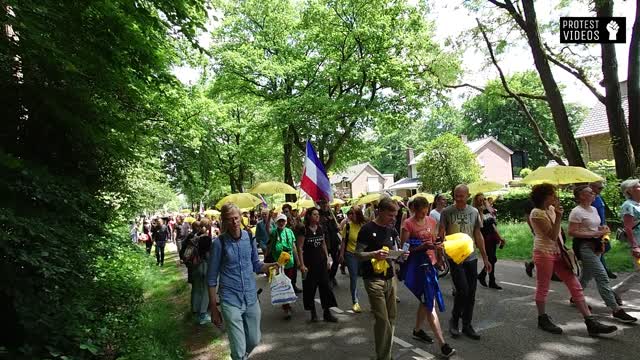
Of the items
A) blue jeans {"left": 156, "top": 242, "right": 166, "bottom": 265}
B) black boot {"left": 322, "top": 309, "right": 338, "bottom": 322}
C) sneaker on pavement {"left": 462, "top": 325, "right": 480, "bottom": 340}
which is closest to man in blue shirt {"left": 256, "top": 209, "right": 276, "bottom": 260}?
black boot {"left": 322, "top": 309, "right": 338, "bottom": 322}

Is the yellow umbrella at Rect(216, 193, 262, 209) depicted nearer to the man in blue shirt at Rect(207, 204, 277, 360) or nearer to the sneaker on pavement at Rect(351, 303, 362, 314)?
the sneaker on pavement at Rect(351, 303, 362, 314)

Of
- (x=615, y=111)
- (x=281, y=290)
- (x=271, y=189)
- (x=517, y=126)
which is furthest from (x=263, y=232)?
(x=517, y=126)

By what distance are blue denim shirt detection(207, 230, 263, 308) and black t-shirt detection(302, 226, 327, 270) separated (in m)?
2.91

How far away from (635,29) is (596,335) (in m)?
10.5

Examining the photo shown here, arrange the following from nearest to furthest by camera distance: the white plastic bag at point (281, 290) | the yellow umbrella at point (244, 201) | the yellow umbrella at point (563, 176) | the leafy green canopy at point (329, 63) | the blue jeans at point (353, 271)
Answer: the white plastic bag at point (281, 290) → the blue jeans at point (353, 271) → the yellow umbrella at point (563, 176) → the yellow umbrella at point (244, 201) → the leafy green canopy at point (329, 63)

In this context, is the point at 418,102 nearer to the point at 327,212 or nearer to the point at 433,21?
the point at 433,21

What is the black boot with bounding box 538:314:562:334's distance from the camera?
5.49 metres

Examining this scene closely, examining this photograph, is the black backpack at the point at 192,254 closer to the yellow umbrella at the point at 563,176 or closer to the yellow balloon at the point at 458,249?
the yellow balloon at the point at 458,249

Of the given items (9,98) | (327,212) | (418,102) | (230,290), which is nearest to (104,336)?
(230,290)

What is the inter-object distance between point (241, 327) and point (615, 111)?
12.8m

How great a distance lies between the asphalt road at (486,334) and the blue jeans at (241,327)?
4.55 feet

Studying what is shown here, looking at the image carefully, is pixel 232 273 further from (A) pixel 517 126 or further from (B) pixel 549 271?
(A) pixel 517 126

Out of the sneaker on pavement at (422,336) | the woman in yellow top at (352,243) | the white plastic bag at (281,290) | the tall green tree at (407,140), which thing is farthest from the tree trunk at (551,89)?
the tall green tree at (407,140)

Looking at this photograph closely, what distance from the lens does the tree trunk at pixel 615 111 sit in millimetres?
12089
